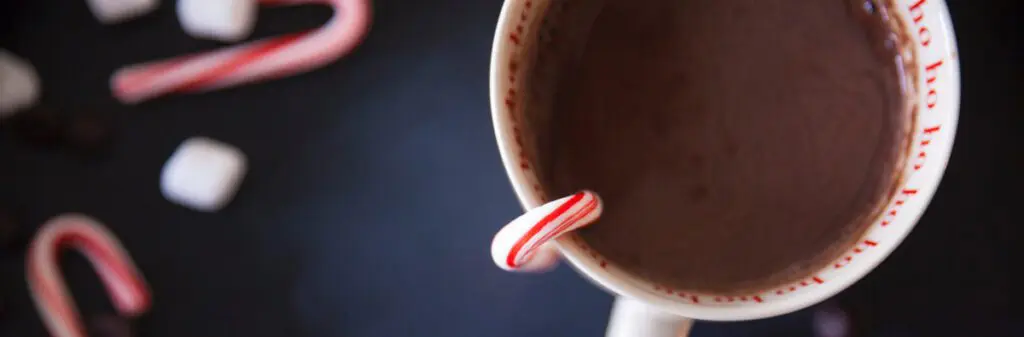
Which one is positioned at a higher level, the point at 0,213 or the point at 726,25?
the point at 726,25

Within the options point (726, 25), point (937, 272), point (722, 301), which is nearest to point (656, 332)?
point (722, 301)

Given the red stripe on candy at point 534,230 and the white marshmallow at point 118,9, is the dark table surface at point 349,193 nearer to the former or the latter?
the white marshmallow at point 118,9

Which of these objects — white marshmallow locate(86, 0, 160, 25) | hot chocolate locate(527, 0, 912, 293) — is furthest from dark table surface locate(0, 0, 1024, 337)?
hot chocolate locate(527, 0, 912, 293)

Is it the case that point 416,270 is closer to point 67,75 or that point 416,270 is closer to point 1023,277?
point 67,75

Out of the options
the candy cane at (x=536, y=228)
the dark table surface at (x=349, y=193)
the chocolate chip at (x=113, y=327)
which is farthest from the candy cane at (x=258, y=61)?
the candy cane at (x=536, y=228)

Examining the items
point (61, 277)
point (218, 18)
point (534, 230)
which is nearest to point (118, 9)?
point (218, 18)

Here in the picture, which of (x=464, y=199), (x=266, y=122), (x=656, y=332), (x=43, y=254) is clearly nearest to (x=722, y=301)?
(x=656, y=332)

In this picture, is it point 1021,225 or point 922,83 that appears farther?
point 1021,225

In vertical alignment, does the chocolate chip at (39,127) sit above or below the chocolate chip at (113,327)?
above
